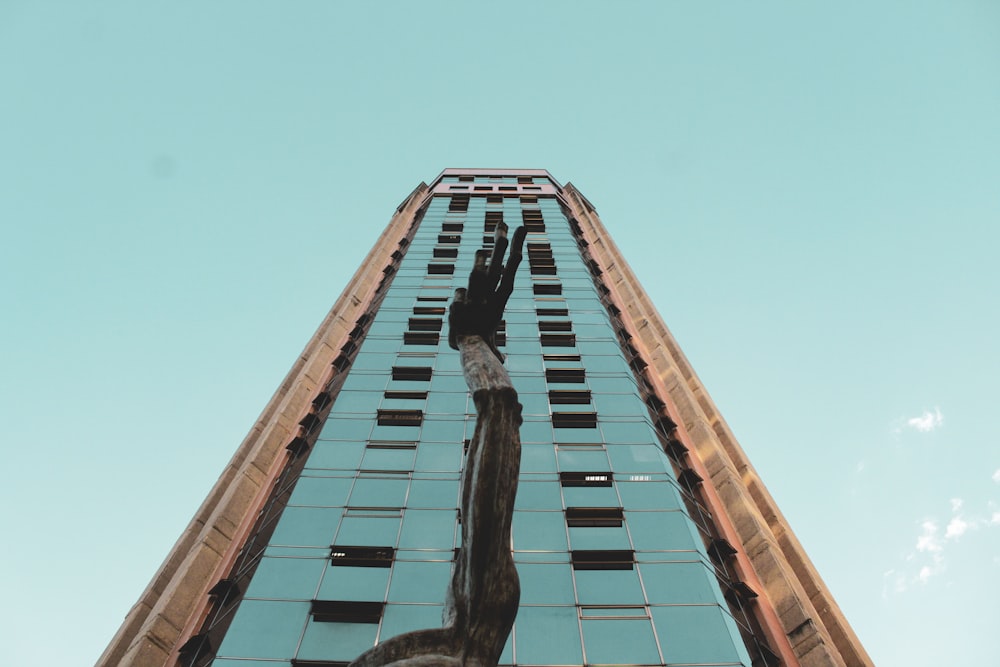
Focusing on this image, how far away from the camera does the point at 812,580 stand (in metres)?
19.0

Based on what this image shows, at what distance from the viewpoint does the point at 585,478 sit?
20.1m

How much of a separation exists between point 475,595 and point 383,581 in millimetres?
12770

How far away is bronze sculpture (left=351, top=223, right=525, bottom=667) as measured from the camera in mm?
4363

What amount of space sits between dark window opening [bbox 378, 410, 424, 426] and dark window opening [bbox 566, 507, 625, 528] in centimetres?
629

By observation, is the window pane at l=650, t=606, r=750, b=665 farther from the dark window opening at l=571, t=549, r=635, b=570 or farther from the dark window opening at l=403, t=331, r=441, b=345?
the dark window opening at l=403, t=331, r=441, b=345

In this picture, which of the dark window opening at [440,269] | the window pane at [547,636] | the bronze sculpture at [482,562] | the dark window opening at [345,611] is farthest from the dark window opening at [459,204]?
the bronze sculpture at [482,562]

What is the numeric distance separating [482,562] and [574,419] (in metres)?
18.7

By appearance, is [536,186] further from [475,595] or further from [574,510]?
[475,595]

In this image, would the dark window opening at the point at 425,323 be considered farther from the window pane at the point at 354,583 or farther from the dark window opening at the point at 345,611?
the dark window opening at the point at 345,611

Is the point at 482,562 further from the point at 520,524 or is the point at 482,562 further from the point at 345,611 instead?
the point at 520,524

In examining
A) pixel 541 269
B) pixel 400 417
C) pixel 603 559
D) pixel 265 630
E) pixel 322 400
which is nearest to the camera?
pixel 265 630

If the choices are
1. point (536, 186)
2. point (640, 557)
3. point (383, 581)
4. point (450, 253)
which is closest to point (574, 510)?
point (640, 557)

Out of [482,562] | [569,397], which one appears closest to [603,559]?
[569,397]

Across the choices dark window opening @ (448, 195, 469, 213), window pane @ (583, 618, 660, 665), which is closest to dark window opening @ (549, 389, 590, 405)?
A: window pane @ (583, 618, 660, 665)
